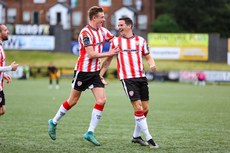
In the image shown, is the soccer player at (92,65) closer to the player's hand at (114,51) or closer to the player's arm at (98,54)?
the player's arm at (98,54)

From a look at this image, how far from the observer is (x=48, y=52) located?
6969cm

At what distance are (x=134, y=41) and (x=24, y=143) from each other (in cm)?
249

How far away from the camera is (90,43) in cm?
1046

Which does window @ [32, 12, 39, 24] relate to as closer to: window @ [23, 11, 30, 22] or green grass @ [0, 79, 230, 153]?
window @ [23, 11, 30, 22]

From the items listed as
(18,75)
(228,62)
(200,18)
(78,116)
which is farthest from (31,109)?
(200,18)

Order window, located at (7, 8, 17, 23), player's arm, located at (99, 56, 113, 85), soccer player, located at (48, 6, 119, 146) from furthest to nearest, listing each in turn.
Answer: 1. window, located at (7, 8, 17, 23)
2. player's arm, located at (99, 56, 113, 85)
3. soccer player, located at (48, 6, 119, 146)

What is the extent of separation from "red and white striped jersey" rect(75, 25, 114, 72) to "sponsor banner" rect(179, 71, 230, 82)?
1643 inches

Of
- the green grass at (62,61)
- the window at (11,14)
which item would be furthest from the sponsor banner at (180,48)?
the window at (11,14)

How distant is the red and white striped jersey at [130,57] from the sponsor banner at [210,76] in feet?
137

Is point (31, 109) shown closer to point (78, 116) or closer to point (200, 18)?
point (78, 116)

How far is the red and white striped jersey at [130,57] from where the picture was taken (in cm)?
1039

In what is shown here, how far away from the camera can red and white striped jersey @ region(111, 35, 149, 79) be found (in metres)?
10.4

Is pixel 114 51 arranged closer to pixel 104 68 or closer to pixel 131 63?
pixel 131 63

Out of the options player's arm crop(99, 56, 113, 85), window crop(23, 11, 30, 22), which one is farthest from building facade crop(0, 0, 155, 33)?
player's arm crop(99, 56, 113, 85)
